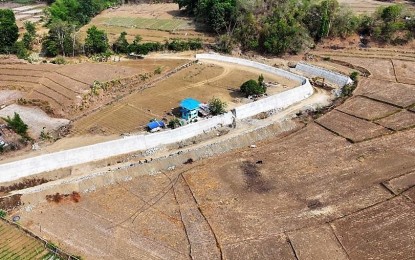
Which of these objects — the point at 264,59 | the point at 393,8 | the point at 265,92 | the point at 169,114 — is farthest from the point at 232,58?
the point at 393,8

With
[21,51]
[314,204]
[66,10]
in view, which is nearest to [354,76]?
[314,204]

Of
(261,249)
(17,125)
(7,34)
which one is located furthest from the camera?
(7,34)

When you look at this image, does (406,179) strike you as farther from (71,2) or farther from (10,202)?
(71,2)

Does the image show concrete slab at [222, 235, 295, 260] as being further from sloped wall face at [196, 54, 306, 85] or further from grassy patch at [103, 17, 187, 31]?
grassy patch at [103, 17, 187, 31]

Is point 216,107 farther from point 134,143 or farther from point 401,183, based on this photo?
point 401,183

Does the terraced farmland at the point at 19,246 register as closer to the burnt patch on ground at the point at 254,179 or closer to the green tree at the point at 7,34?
the burnt patch on ground at the point at 254,179

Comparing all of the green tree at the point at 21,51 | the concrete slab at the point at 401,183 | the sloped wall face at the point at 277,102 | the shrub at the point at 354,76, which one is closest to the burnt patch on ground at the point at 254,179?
the sloped wall face at the point at 277,102

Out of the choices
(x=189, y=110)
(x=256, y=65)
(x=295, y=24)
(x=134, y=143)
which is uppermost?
(x=295, y=24)

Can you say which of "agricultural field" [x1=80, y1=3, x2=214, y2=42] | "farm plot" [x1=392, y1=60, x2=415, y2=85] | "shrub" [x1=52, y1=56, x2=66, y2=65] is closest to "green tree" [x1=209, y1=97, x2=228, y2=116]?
"shrub" [x1=52, y1=56, x2=66, y2=65]
